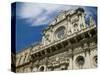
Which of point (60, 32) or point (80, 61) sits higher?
point (60, 32)

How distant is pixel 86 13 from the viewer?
8.04 feet

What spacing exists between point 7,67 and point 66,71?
58cm

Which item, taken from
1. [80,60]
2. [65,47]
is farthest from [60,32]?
[80,60]

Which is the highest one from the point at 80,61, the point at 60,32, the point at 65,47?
the point at 60,32

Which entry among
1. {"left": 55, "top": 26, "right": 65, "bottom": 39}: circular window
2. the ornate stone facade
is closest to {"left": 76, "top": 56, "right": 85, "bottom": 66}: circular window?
the ornate stone facade

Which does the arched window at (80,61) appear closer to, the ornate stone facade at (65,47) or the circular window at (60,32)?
the ornate stone facade at (65,47)

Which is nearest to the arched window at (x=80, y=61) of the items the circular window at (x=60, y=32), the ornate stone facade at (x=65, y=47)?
the ornate stone facade at (x=65, y=47)

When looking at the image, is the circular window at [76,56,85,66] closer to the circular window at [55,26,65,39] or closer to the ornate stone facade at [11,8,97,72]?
the ornate stone facade at [11,8,97,72]

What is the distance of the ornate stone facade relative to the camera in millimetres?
2252

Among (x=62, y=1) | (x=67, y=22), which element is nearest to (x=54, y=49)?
(x=67, y=22)

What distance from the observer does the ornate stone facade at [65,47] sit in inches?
88.7

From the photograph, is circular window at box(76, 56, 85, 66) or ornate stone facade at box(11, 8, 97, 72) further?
circular window at box(76, 56, 85, 66)

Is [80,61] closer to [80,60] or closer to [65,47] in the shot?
[80,60]

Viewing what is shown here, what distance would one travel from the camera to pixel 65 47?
2369 millimetres
